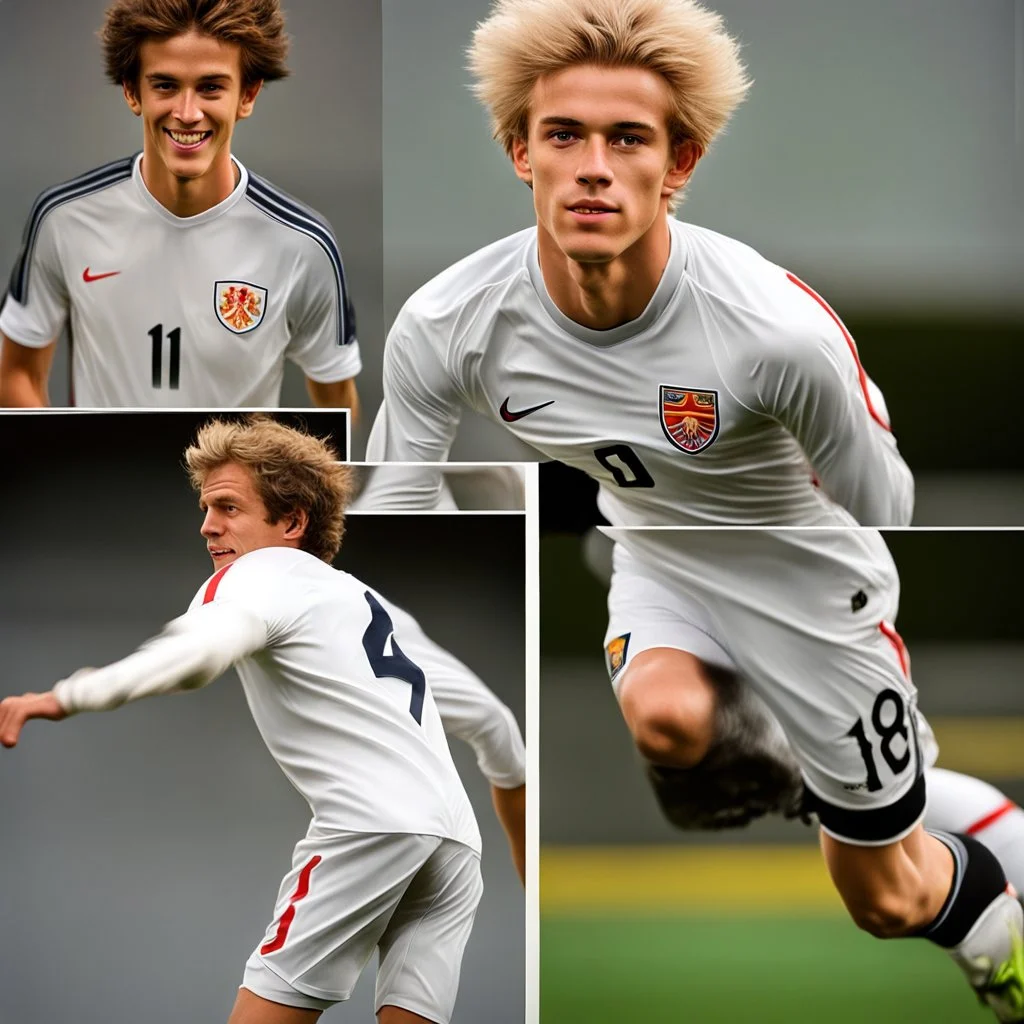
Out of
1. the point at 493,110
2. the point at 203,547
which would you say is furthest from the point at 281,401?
the point at 493,110

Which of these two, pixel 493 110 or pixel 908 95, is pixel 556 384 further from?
pixel 908 95

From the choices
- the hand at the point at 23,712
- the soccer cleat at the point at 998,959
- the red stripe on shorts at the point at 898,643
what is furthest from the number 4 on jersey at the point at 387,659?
the soccer cleat at the point at 998,959

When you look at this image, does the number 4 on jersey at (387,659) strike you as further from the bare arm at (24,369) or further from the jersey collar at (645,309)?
the bare arm at (24,369)

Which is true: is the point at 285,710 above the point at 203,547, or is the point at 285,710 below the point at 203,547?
below

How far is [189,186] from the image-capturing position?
83.6 inches

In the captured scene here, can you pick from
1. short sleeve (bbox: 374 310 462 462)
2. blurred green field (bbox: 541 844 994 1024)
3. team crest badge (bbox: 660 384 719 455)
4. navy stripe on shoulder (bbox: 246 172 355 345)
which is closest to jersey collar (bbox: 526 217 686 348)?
team crest badge (bbox: 660 384 719 455)

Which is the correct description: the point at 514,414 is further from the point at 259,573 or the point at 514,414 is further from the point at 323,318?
the point at 259,573

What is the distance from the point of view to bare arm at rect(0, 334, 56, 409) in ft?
7.00

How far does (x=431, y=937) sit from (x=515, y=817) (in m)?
0.25

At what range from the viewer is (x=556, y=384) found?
207cm

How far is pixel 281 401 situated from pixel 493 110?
634 millimetres

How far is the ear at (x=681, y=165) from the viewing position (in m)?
1.99

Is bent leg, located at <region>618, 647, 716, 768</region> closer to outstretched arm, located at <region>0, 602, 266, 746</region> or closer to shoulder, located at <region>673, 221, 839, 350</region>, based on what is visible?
shoulder, located at <region>673, 221, 839, 350</region>

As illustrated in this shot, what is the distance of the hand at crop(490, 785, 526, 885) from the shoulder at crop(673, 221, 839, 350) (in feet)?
2.89
